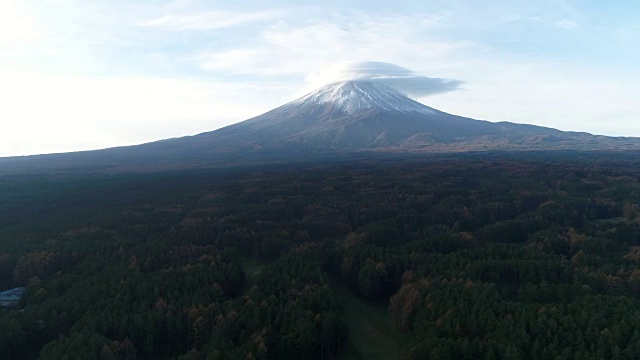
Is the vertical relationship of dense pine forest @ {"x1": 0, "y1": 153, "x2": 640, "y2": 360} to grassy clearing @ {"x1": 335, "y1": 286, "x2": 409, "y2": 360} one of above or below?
above

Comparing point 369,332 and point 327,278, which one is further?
point 327,278

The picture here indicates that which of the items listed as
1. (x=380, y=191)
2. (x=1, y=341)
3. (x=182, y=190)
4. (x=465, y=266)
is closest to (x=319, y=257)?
(x=465, y=266)

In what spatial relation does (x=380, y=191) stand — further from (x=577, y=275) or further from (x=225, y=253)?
(x=577, y=275)

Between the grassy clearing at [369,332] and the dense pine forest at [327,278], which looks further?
the grassy clearing at [369,332]

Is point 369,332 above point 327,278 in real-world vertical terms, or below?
below

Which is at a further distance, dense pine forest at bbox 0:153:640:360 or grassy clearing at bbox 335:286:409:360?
grassy clearing at bbox 335:286:409:360

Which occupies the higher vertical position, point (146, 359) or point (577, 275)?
point (577, 275)

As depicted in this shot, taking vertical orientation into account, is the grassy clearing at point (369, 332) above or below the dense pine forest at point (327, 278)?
below

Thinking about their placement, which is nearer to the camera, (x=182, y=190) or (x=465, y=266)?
(x=465, y=266)
